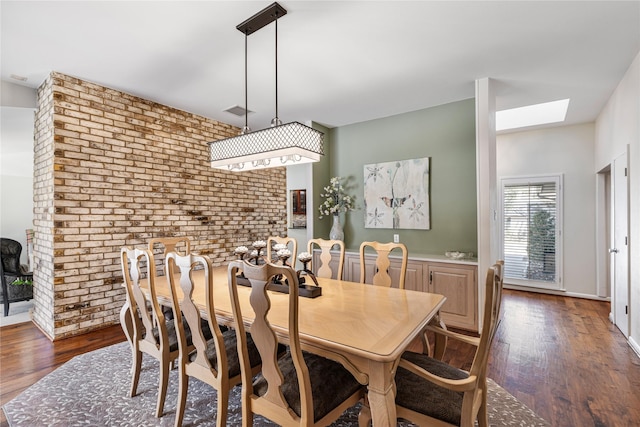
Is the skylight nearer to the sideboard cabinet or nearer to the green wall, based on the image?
the green wall

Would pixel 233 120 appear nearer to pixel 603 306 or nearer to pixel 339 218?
pixel 339 218

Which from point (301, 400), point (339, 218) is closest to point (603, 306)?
point (339, 218)

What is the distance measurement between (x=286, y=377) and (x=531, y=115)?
5236 millimetres

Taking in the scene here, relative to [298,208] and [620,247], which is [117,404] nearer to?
[298,208]

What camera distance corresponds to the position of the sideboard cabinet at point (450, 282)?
333 centimetres

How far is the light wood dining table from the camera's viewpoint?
1305 millimetres

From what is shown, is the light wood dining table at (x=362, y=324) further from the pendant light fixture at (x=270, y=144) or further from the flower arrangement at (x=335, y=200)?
the flower arrangement at (x=335, y=200)

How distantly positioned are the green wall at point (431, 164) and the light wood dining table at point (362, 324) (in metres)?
2.06

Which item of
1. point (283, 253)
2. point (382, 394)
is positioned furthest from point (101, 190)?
point (382, 394)

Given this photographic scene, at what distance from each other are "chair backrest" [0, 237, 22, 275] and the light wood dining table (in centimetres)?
333

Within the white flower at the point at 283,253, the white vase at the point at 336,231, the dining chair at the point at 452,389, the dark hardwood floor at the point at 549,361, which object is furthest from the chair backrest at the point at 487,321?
the white vase at the point at 336,231

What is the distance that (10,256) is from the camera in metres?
4.32

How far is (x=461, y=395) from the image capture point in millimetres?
1431

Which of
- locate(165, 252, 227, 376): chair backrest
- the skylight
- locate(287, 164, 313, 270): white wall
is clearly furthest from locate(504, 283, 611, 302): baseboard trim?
locate(165, 252, 227, 376): chair backrest
